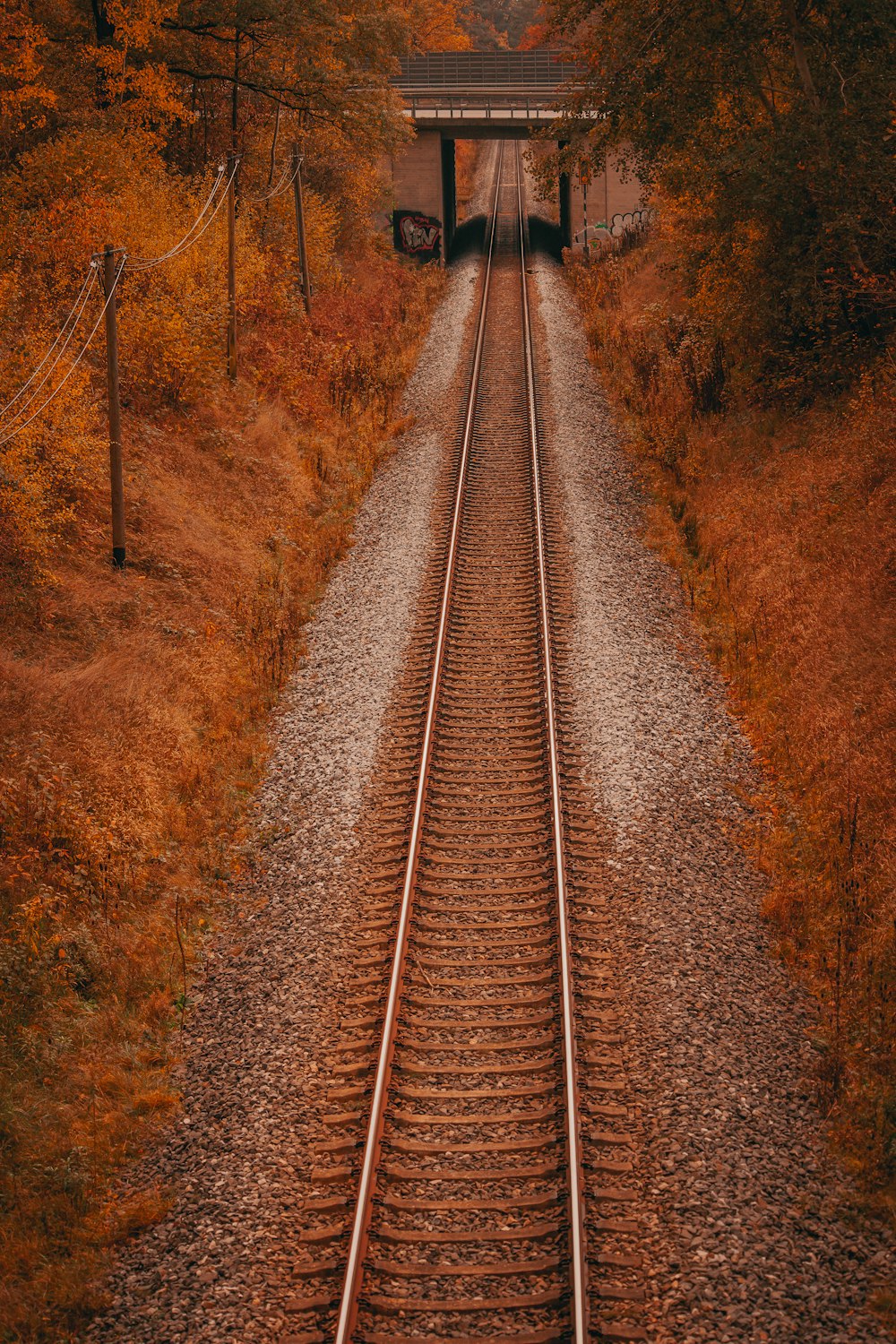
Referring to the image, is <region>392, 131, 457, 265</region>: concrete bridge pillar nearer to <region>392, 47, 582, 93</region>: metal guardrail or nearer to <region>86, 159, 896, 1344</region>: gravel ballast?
<region>392, 47, 582, 93</region>: metal guardrail

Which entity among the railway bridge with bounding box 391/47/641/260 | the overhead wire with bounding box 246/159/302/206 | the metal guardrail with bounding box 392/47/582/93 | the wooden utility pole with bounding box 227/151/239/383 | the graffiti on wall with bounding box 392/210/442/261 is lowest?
the wooden utility pole with bounding box 227/151/239/383

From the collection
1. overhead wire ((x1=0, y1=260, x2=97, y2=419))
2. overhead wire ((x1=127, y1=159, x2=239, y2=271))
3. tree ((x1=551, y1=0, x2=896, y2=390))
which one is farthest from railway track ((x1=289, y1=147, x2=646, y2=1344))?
overhead wire ((x1=127, y1=159, x2=239, y2=271))

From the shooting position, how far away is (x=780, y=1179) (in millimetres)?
7004

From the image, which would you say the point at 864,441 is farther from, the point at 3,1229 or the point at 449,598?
the point at 3,1229

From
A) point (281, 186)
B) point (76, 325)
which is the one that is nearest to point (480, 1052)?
point (76, 325)

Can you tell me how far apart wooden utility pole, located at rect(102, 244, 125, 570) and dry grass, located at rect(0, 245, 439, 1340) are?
43 centimetres

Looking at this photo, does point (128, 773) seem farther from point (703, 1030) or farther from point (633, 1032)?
point (703, 1030)

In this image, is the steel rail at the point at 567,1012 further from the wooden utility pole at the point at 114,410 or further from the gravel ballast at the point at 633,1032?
the wooden utility pole at the point at 114,410

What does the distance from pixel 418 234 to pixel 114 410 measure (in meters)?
29.4

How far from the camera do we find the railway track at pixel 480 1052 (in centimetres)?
638

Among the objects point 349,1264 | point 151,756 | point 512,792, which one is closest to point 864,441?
point 512,792

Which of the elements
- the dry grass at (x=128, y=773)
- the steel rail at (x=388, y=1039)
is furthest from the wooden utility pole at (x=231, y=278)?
the steel rail at (x=388, y=1039)

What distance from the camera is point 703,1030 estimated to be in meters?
8.23

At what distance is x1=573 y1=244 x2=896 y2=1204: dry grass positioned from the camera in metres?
8.47
